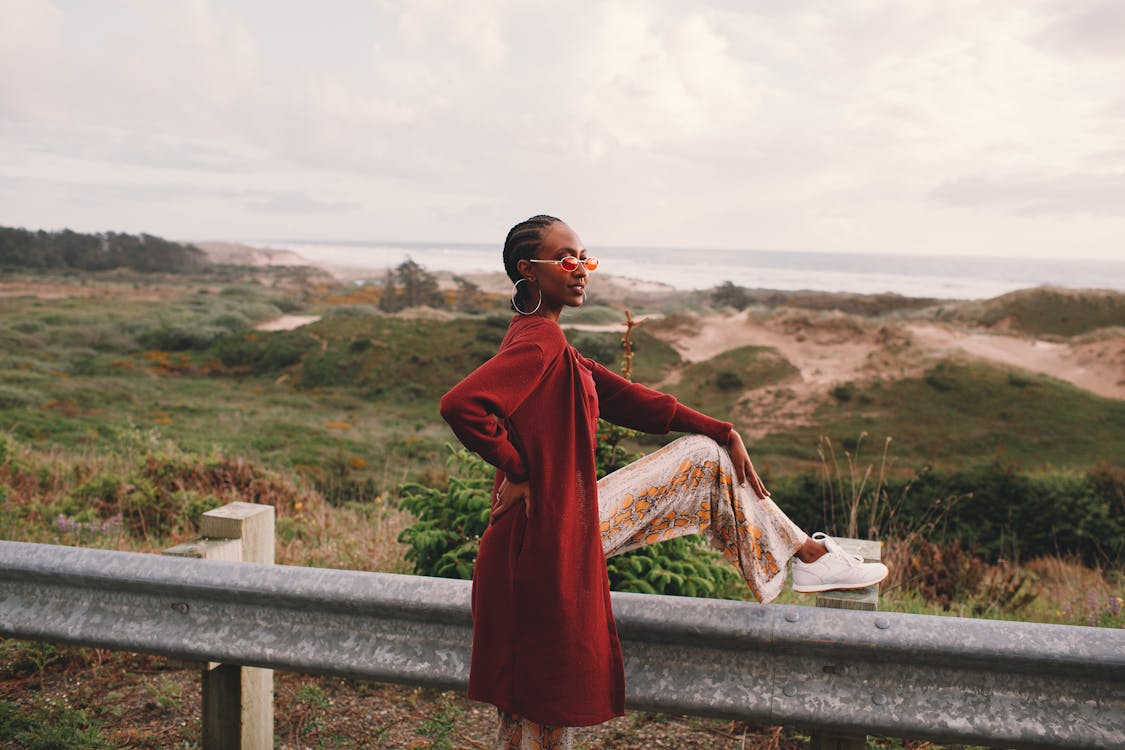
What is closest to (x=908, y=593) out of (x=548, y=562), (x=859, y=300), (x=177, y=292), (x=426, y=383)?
(x=548, y=562)

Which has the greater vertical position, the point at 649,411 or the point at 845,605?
the point at 649,411

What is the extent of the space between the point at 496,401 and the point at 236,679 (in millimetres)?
1546

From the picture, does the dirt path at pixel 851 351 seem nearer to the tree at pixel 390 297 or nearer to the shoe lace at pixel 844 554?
the tree at pixel 390 297

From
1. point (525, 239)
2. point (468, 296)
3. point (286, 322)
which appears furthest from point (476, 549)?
point (468, 296)

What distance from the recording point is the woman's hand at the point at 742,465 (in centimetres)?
254

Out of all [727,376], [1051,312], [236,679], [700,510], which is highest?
[1051,312]

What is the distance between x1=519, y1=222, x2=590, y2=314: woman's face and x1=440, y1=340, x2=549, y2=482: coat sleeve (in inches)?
7.6

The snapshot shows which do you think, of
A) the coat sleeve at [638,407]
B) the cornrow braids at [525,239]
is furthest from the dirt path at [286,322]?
the cornrow braids at [525,239]

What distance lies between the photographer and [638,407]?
8.72ft

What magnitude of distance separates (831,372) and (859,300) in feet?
68.5

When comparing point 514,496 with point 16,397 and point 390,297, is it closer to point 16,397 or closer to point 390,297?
point 16,397

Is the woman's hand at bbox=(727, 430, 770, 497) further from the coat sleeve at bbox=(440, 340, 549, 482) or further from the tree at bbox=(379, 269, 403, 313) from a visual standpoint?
the tree at bbox=(379, 269, 403, 313)

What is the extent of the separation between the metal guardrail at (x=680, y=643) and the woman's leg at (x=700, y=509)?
23cm

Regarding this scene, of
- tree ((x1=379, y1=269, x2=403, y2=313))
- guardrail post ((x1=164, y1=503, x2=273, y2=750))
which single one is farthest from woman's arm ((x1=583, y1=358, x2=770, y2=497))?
tree ((x1=379, y1=269, x2=403, y2=313))
